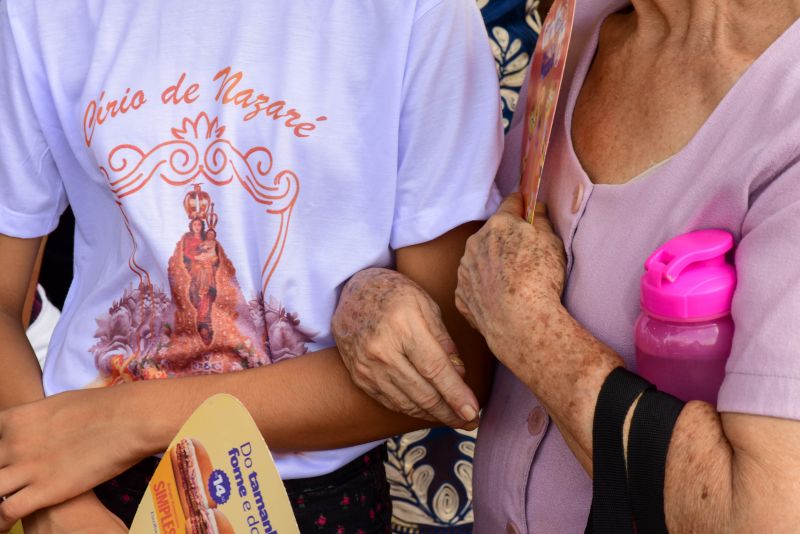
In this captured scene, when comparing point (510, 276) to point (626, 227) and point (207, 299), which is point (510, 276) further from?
point (207, 299)

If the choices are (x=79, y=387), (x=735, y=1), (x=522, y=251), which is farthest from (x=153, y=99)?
(x=735, y=1)

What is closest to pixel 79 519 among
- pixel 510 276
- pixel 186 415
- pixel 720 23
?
pixel 186 415

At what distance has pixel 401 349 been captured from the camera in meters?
1.17

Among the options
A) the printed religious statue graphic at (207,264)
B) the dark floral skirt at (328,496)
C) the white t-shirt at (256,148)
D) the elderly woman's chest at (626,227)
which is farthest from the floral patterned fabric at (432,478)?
the elderly woman's chest at (626,227)

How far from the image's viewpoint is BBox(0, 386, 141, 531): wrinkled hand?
1.28 meters

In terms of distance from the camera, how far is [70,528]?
130 cm

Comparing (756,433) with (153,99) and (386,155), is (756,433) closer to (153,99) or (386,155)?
(386,155)

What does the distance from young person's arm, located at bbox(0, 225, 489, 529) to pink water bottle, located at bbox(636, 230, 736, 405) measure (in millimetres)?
383

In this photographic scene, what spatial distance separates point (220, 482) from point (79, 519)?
0.49m

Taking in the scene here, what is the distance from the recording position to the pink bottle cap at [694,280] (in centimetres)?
90

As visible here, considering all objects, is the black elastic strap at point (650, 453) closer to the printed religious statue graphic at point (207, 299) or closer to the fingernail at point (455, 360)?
the fingernail at point (455, 360)

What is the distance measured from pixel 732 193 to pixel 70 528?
3.35ft

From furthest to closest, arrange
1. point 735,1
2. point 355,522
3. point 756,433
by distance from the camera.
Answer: point 355,522, point 735,1, point 756,433

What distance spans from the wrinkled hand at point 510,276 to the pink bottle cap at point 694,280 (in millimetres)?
172
